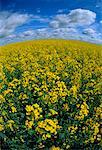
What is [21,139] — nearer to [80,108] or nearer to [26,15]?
[80,108]

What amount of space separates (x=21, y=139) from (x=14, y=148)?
0.12 m

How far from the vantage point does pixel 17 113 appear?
2953 millimetres

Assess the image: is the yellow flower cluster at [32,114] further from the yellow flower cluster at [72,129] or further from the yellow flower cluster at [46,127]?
the yellow flower cluster at [72,129]

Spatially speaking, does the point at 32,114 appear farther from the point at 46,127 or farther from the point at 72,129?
the point at 72,129

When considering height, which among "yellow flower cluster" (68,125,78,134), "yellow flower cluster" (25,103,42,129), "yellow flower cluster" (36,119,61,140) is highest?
"yellow flower cluster" (25,103,42,129)

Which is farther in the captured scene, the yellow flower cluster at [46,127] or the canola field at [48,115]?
the canola field at [48,115]

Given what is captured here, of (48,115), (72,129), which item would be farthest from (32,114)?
(72,129)

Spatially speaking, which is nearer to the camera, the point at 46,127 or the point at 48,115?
the point at 46,127

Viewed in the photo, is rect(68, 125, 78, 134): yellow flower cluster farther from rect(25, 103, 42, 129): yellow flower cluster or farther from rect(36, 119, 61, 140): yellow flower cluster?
rect(25, 103, 42, 129): yellow flower cluster

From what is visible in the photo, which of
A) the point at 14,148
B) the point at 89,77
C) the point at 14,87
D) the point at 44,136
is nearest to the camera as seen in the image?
the point at 44,136

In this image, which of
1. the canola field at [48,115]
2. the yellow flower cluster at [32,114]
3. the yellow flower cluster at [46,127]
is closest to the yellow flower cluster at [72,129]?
the canola field at [48,115]

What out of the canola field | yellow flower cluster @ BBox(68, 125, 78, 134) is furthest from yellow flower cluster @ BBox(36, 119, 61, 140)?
yellow flower cluster @ BBox(68, 125, 78, 134)

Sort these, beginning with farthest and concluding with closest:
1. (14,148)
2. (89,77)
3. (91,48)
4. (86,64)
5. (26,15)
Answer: (91,48) < (86,64) < (89,77) < (26,15) < (14,148)

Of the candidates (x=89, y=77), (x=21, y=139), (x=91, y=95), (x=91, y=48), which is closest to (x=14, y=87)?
(x=21, y=139)
